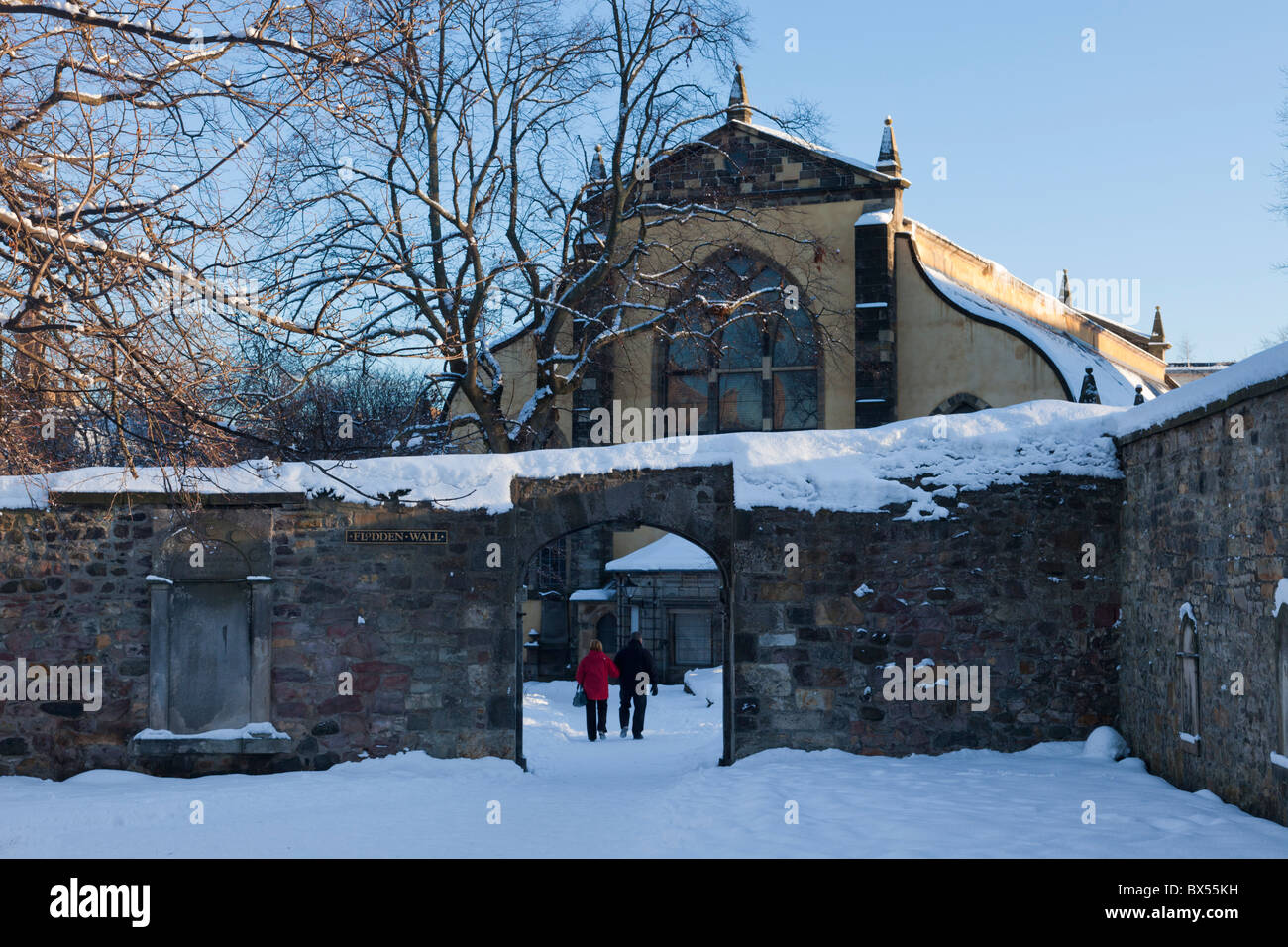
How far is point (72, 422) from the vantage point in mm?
8875

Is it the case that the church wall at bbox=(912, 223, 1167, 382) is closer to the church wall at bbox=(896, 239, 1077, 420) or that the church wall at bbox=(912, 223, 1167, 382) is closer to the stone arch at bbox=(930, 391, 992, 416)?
the church wall at bbox=(896, 239, 1077, 420)

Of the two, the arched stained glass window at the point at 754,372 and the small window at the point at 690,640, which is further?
the small window at the point at 690,640

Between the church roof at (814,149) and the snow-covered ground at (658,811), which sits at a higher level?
the church roof at (814,149)

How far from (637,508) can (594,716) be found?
179 inches

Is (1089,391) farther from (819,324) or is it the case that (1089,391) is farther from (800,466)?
(800,466)

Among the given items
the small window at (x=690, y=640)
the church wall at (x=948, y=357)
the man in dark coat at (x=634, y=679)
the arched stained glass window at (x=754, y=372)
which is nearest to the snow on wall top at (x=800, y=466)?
the man in dark coat at (x=634, y=679)

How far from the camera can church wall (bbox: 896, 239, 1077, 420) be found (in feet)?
70.4

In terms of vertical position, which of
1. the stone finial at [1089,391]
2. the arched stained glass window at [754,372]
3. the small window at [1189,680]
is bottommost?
the small window at [1189,680]

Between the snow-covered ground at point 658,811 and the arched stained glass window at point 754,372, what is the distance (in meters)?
11.2

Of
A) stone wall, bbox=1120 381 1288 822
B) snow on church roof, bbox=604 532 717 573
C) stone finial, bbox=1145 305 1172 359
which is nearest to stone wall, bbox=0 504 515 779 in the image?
stone wall, bbox=1120 381 1288 822

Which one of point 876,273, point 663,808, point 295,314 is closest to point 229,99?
point 663,808

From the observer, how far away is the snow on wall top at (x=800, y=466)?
1113cm

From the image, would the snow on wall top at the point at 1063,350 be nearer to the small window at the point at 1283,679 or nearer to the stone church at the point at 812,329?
the stone church at the point at 812,329

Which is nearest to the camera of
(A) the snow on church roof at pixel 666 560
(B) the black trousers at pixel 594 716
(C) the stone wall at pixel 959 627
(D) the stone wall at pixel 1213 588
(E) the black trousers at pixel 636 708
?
(D) the stone wall at pixel 1213 588
